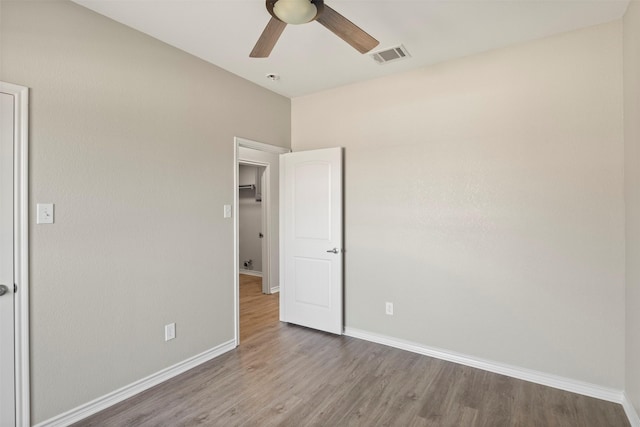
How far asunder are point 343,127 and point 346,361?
7.84 ft

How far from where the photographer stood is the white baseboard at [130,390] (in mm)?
2109

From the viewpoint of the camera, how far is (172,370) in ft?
8.95

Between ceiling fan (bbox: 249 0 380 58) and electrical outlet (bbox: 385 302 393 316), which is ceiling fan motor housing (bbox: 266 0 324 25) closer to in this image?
ceiling fan (bbox: 249 0 380 58)

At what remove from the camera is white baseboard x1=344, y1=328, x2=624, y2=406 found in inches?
94.8

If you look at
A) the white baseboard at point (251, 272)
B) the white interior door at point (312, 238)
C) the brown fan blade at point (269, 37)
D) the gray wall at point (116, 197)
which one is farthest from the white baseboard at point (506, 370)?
the white baseboard at point (251, 272)

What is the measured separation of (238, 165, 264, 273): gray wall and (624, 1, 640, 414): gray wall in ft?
17.5

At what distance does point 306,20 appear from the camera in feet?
5.85

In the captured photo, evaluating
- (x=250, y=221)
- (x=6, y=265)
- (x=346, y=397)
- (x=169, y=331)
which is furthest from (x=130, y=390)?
(x=250, y=221)

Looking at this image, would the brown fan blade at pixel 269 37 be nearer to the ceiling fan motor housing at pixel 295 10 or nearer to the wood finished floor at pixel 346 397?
the ceiling fan motor housing at pixel 295 10

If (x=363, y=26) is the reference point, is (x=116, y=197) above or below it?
below

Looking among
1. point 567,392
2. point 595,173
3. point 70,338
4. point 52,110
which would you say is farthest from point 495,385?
point 52,110

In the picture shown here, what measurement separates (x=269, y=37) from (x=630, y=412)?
3329 millimetres

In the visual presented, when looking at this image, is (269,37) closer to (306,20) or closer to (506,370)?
(306,20)

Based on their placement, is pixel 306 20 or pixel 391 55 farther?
pixel 391 55
